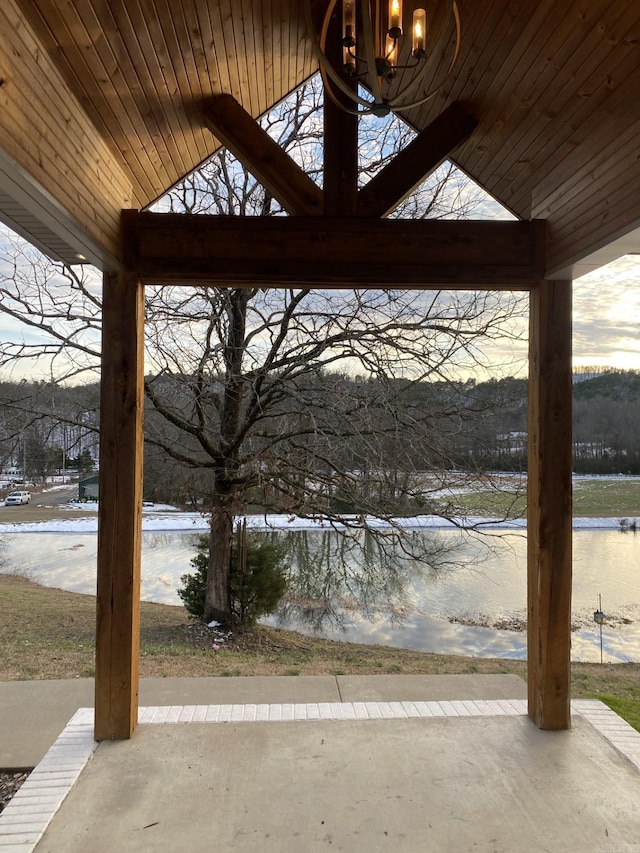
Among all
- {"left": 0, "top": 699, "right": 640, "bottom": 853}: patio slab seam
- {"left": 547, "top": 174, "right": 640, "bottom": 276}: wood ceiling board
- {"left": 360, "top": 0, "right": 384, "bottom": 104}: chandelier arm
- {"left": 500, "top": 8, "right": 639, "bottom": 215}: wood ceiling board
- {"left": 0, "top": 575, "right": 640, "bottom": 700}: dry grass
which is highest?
{"left": 500, "top": 8, "right": 639, "bottom": 215}: wood ceiling board

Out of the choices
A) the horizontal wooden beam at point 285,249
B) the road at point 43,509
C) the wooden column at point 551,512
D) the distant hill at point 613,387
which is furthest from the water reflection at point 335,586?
the horizontal wooden beam at point 285,249

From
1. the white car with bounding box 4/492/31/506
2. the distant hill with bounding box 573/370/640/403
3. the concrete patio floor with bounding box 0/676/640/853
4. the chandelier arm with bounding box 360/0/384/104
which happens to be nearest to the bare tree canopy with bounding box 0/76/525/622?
the distant hill with bounding box 573/370/640/403

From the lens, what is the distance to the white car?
6870 millimetres

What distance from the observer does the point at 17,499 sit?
6.90 m

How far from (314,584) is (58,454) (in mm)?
3426

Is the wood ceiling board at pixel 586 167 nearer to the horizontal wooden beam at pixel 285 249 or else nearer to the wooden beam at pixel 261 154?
the horizontal wooden beam at pixel 285 249

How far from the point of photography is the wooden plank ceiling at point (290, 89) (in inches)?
75.5

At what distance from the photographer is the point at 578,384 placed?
5.35m

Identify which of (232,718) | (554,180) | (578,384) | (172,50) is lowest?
(232,718)

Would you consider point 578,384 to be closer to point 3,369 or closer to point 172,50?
point 172,50

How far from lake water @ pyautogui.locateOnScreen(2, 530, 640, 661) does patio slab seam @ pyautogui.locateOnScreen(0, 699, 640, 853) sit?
3395mm

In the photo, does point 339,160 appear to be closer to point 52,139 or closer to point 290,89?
point 290,89

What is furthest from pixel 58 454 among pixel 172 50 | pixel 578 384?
pixel 578 384

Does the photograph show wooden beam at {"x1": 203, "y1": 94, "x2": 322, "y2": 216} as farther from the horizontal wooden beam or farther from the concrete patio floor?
the concrete patio floor
